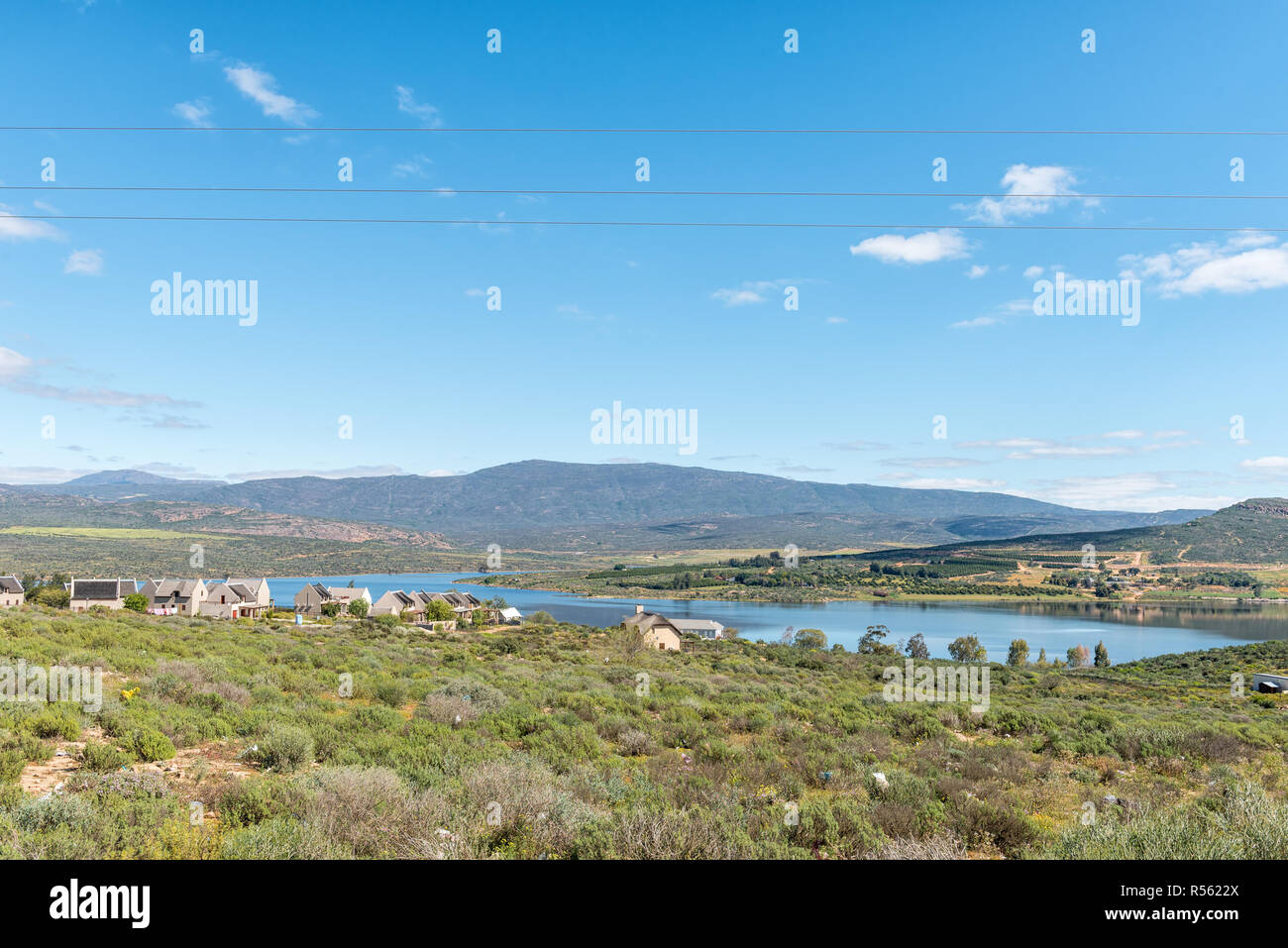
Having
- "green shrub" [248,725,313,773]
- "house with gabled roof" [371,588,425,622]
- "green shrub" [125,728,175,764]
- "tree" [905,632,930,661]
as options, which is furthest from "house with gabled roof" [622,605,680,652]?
"green shrub" [125,728,175,764]

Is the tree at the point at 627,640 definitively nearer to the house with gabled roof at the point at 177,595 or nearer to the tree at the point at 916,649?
the tree at the point at 916,649

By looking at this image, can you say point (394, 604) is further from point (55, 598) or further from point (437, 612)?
point (55, 598)

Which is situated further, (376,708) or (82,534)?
(82,534)

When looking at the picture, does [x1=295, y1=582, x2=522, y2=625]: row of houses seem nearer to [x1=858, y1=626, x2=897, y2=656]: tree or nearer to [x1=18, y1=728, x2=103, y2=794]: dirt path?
[x1=858, y1=626, x2=897, y2=656]: tree
